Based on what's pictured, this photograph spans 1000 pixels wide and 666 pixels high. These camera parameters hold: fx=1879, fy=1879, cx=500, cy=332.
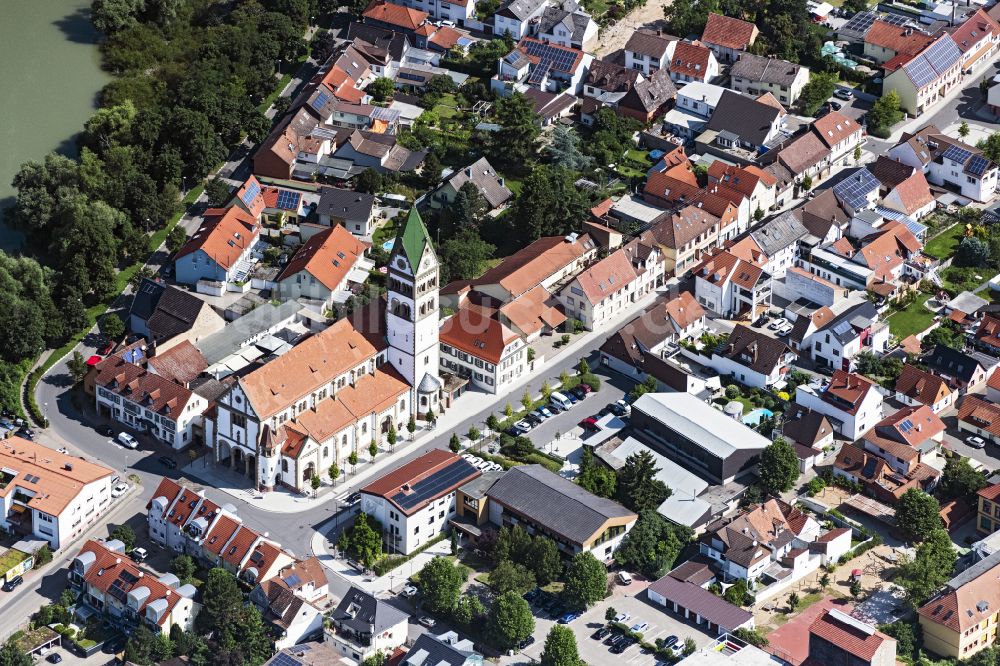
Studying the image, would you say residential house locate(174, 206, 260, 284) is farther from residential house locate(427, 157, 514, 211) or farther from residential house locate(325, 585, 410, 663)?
residential house locate(325, 585, 410, 663)

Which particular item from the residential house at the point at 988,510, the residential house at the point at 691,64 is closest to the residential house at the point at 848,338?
the residential house at the point at 988,510

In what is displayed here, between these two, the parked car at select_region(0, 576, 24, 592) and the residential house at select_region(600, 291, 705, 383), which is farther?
the residential house at select_region(600, 291, 705, 383)

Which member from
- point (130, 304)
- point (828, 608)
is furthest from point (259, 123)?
point (828, 608)

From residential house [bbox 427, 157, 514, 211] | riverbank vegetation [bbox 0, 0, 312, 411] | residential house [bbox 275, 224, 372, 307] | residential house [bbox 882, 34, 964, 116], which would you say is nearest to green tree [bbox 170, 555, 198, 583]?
riverbank vegetation [bbox 0, 0, 312, 411]

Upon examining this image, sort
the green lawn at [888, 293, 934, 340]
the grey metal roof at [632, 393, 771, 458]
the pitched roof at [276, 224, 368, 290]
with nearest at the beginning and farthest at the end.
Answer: the grey metal roof at [632, 393, 771, 458] → the green lawn at [888, 293, 934, 340] → the pitched roof at [276, 224, 368, 290]

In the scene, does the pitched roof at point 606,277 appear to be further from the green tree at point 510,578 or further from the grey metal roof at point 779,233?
the green tree at point 510,578

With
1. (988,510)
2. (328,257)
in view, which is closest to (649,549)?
Result: (988,510)

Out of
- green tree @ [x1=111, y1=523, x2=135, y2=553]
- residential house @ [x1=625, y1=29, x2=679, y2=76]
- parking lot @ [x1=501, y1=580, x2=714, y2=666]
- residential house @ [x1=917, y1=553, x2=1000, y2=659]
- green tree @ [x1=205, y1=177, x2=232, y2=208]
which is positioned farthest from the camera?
residential house @ [x1=625, y1=29, x2=679, y2=76]

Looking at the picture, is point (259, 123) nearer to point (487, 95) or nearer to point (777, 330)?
point (487, 95)
